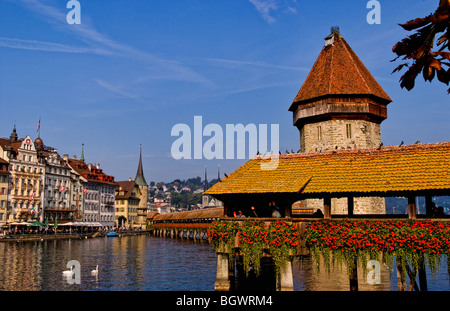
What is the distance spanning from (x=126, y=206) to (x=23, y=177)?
168 feet

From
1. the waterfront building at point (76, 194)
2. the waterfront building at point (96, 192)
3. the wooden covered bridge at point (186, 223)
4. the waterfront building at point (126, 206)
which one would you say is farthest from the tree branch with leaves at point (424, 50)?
the waterfront building at point (126, 206)

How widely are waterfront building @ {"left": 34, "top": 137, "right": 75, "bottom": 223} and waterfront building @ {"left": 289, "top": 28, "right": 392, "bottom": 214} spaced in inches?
2579

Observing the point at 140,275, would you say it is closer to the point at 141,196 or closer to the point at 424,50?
the point at 424,50

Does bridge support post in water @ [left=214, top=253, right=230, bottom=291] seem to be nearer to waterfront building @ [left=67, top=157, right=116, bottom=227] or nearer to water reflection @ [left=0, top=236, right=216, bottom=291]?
water reflection @ [left=0, top=236, right=216, bottom=291]

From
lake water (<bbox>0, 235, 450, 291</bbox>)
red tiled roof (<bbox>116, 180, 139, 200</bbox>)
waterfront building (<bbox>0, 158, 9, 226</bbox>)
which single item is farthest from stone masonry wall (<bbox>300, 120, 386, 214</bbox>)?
red tiled roof (<bbox>116, 180, 139, 200</bbox>)

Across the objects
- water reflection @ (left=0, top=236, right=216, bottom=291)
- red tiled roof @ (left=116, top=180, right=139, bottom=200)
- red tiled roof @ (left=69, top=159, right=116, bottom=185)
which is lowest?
water reflection @ (left=0, top=236, right=216, bottom=291)

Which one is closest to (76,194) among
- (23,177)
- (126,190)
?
(23,177)

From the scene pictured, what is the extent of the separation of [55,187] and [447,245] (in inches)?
3699

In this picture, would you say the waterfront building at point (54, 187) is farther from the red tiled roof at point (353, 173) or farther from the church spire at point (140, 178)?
the red tiled roof at point (353, 173)

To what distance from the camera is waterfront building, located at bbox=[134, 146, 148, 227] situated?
474ft

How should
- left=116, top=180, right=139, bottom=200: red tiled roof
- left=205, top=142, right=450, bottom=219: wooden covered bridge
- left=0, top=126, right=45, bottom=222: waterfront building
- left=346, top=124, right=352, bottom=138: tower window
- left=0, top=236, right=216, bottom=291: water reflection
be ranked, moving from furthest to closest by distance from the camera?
left=116, top=180, right=139, bottom=200: red tiled roof
left=0, top=126, right=45, bottom=222: waterfront building
left=346, top=124, right=352, bottom=138: tower window
left=0, top=236, right=216, bottom=291: water reflection
left=205, top=142, right=450, bottom=219: wooden covered bridge

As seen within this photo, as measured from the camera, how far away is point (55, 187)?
324 feet

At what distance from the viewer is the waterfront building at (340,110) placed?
43.1 m

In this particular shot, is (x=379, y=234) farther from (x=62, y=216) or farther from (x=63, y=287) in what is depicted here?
(x=62, y=216)
